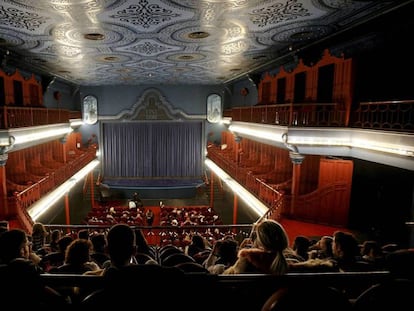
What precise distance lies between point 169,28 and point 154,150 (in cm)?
1835

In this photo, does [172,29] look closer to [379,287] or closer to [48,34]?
[48,34]

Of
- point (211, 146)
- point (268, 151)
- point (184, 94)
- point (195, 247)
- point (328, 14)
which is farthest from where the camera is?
point (184, 94)

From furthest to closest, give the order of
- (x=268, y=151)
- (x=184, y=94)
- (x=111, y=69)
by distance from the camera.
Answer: (x=184, y=94) → (x=268, y=151) → (x=111, y=69)

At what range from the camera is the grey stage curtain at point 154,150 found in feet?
83.8

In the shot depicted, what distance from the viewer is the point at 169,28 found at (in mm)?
8383

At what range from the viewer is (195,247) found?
6.48m

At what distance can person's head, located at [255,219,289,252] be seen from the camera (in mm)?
2652

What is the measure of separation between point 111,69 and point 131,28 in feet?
27.2

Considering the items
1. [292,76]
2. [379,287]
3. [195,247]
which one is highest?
[292,76]

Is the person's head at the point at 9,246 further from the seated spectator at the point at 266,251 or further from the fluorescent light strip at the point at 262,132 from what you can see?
the fluorescent light strip at the point at 262,132

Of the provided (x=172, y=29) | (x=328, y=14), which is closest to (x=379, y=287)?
(x=328, y=14)

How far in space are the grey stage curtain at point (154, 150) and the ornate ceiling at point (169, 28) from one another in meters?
11.9

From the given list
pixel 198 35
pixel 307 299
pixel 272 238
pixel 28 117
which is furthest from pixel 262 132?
pixel 307 299

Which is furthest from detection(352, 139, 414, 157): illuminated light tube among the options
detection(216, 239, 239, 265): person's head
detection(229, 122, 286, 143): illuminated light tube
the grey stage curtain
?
the grey stage curtain
